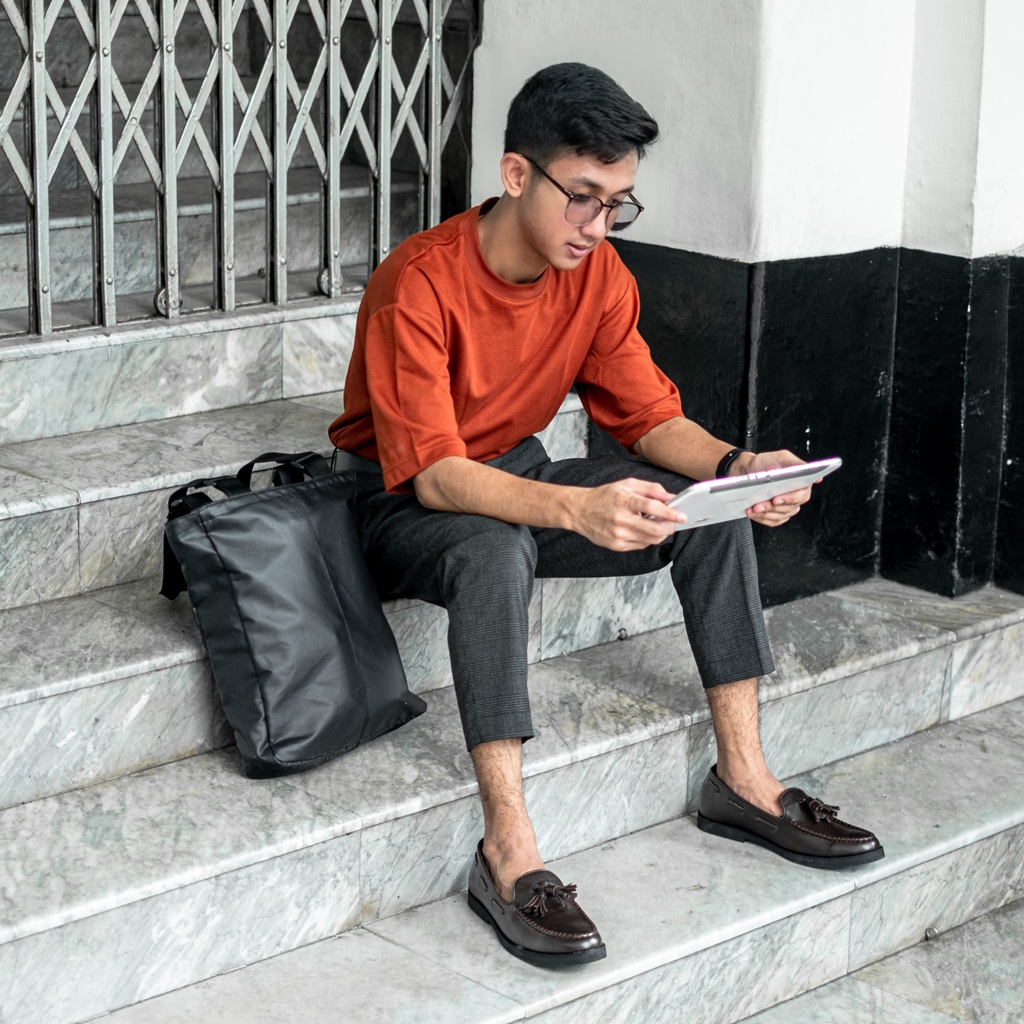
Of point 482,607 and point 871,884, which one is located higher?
point 482,607

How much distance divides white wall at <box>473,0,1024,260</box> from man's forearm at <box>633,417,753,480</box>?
24.6 inches

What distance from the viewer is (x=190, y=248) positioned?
4.12 m

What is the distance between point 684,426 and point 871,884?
3.14 ft

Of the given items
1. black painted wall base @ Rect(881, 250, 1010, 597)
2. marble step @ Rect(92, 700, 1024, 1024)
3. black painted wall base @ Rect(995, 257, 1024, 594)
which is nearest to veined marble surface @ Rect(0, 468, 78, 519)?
marble step @ Rect(92, 700, 1024, 1024)

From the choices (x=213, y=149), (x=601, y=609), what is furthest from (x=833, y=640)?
(x=213, y=149)

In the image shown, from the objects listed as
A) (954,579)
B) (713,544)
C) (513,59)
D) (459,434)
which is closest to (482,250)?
(459,434)

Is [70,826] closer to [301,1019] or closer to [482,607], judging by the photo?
[301,1019]

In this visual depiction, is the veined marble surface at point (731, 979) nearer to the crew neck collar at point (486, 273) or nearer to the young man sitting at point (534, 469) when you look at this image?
the young man sitting at point (534, 469)

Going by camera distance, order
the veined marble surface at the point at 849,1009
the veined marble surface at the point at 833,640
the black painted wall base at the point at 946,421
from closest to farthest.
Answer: the veined marble surface at the point at 849,1009, the veined marble surface at the point at 833,640, the black painted wall base at the point at 946,421

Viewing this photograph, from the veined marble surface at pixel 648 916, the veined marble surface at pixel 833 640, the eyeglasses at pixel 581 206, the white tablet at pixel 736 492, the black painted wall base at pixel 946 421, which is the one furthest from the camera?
the black painted wall base at pixel 946 421

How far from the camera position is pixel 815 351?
3.83 m

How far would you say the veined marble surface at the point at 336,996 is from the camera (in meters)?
2.55

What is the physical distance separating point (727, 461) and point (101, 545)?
1234 millimetres

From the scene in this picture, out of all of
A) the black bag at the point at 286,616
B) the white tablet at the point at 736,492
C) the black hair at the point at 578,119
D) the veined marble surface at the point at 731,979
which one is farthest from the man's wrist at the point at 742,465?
the veined marble surface at the point at 731,979
